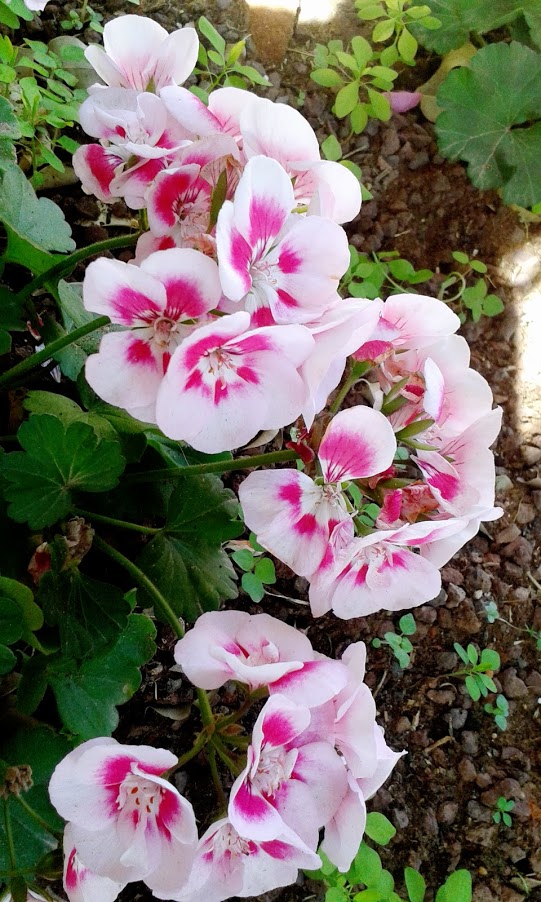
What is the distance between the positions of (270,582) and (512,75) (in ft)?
4.70

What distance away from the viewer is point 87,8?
68.0 inches

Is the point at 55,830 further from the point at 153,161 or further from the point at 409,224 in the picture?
the point at 409,224

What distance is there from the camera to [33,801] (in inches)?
39.8

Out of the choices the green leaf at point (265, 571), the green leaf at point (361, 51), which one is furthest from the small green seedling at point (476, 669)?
the green leaf at point (361, 51)

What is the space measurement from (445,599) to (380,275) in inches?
30.0

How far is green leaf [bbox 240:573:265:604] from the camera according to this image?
4.73ft

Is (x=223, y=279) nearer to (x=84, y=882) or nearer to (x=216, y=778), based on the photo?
(x=216, y=778)

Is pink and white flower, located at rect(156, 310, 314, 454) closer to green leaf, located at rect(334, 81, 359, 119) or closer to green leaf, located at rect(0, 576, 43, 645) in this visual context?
green leaf, located at rect(0, 576, 43, 645)

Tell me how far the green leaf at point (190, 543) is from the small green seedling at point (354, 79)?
3.93 feet

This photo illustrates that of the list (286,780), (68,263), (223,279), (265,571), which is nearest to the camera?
(223,279)

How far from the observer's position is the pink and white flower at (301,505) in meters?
0.78

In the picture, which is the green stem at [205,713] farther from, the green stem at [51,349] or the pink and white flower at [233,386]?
the green stem at [51,349]

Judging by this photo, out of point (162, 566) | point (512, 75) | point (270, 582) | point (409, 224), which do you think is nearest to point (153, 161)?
point (162, 566)

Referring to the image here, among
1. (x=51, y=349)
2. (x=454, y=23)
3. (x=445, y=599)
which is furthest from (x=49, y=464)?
(x=454, y=23)
